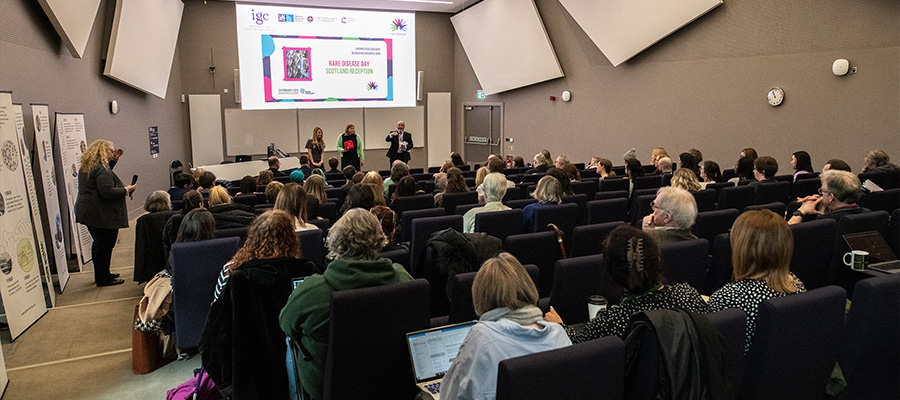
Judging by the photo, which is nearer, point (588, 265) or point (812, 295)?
point (812, 295)

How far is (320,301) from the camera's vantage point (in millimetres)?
2438

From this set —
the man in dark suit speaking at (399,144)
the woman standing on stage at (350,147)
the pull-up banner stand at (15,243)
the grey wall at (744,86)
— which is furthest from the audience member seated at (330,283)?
the man in dark suit speaking at (399,144)

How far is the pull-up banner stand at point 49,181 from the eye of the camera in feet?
19.1

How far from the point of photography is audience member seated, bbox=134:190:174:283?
16.2ft

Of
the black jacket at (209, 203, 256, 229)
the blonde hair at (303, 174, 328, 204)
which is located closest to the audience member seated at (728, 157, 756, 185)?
the blonde hair at (303, 174, 328, 204)

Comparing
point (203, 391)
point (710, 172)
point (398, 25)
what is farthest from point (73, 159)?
point (398, 25)

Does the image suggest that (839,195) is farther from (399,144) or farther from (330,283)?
(399,144)

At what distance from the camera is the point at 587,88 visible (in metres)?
12.0

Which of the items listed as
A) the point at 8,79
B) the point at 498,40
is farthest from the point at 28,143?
the point at 498,40

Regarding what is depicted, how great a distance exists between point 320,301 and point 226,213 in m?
2.33

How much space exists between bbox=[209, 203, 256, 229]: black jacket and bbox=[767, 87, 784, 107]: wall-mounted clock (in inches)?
290

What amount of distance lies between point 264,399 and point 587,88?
10311 millimetres

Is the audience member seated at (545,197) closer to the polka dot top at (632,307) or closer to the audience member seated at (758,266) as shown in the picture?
the audience member seated at (758,266)

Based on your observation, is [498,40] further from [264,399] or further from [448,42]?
[264,399]
